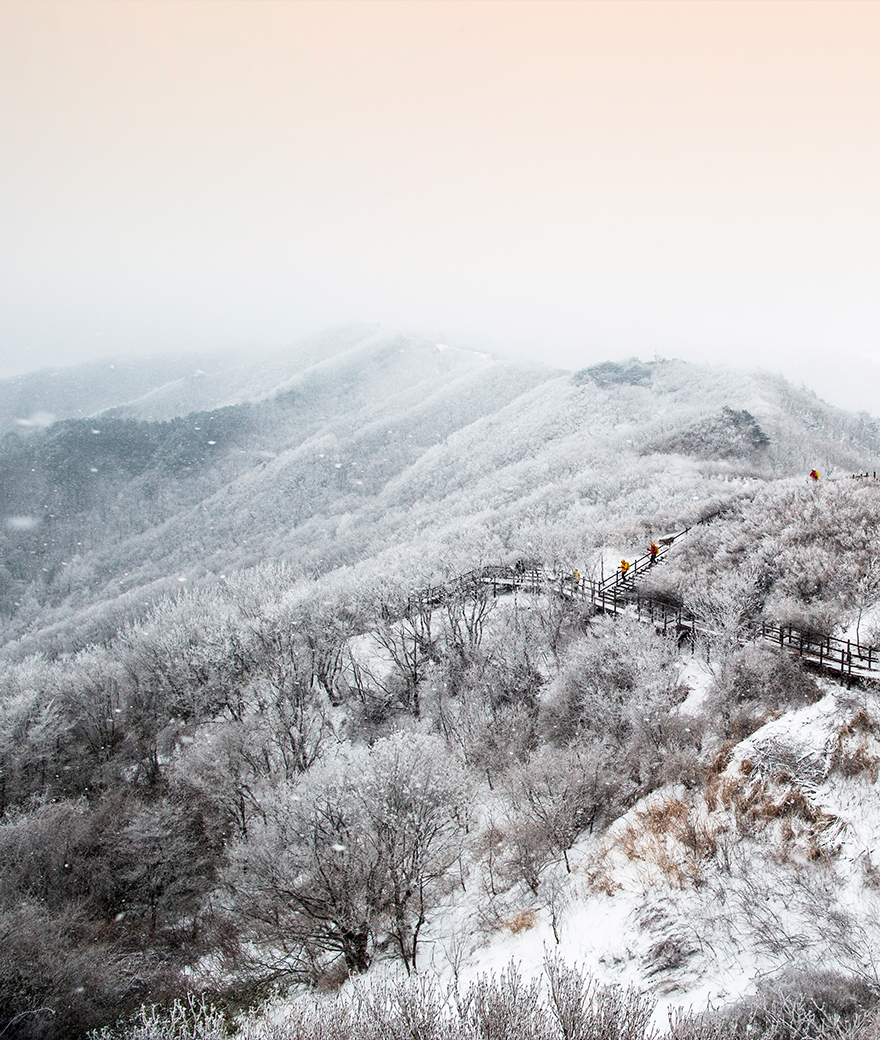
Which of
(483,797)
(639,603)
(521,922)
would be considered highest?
(639,603)

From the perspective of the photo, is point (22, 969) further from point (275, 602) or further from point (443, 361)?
point (443, 361)

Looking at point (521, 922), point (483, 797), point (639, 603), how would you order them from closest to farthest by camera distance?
point (521, 922) → point (483, 797) → point (639, 603)

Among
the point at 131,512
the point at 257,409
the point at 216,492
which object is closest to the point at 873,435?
the point at 216,492

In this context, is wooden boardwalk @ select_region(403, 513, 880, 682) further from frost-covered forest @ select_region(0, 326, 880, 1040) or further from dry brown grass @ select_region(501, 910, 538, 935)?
dry brown grass @ select_region(501, 910, 538, 935)

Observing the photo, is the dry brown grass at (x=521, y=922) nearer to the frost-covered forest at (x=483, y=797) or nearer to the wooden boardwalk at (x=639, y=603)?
the frost-covered forest at (x=483, y=797)

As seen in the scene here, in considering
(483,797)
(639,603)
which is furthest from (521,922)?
(639,603)

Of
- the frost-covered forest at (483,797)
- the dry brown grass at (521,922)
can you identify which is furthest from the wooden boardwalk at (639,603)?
the dry brown grass at (521,922)

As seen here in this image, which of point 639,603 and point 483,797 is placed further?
point 639,603

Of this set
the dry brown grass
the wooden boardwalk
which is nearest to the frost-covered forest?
the dry brown grass

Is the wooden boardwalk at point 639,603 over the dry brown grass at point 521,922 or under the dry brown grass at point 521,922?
over

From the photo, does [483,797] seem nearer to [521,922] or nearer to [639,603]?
[521,922]
